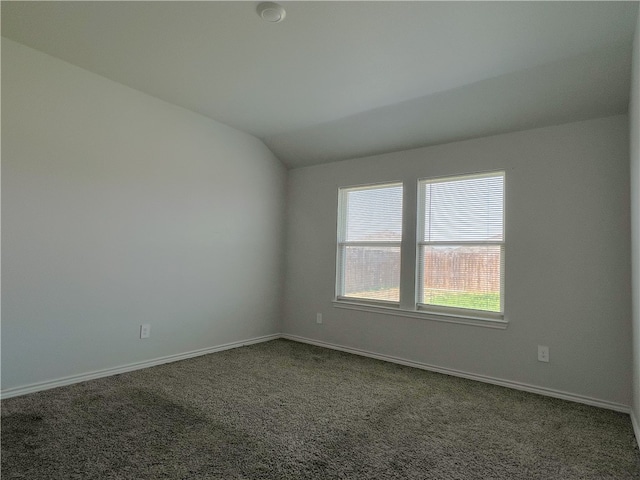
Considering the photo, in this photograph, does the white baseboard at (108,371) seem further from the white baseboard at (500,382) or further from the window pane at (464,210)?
the window pane at (464,210)

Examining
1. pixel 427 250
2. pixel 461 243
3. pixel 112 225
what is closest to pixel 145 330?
pixel 112 225

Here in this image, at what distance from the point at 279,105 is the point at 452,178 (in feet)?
6.04

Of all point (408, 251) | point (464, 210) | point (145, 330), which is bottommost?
point (145, 330)

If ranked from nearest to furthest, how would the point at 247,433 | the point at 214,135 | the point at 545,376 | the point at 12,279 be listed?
the point at 247,433, the point at 12,279, the point at 545,376, the point at 214,135

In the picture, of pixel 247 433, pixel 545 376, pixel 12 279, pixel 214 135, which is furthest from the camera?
pixel 214 135

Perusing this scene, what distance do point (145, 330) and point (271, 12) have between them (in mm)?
2866

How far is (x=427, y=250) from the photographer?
3809 millimetres

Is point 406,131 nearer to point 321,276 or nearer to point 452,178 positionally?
point 452,178

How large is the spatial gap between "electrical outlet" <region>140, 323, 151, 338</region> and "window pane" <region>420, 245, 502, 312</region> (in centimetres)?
269

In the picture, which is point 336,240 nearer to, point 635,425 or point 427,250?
point 427,250

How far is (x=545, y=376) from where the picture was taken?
304 centimetres

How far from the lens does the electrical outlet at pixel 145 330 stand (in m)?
3.44

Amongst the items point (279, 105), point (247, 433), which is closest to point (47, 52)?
point (279, 105)

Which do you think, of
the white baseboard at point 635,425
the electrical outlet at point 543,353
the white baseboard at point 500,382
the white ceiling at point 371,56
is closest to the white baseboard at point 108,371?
the white baseboard at point 500,382
